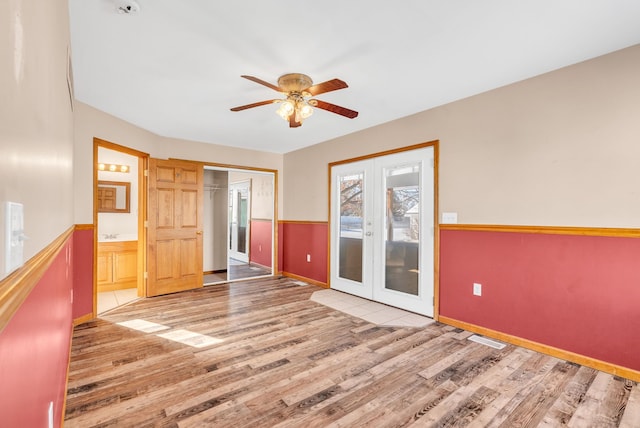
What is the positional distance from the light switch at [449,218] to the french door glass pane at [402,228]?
0.37 meters

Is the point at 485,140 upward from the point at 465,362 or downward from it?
upward

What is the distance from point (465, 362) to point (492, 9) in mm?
2622

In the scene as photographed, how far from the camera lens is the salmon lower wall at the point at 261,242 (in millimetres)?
6449

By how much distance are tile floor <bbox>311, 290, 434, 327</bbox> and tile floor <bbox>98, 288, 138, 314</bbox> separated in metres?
2.63

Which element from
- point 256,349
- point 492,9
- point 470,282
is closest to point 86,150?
point 256,349

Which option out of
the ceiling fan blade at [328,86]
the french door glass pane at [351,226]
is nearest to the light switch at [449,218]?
the french door glass pane at [351,226]

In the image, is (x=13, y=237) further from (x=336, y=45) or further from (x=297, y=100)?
(x=297, y=100)

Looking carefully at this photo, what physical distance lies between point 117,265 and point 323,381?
4.10 meters

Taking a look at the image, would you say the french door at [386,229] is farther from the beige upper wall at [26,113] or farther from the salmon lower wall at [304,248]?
the beige upper wall at [26,113]

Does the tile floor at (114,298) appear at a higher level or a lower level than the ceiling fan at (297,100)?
lower

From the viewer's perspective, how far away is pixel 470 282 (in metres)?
3.23

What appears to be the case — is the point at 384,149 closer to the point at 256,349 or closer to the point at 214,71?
the point at 214,71

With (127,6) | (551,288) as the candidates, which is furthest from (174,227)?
(551,288)

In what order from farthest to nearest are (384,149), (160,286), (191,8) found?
1. (160,286)
2. (384,149)
3. (191,8)
